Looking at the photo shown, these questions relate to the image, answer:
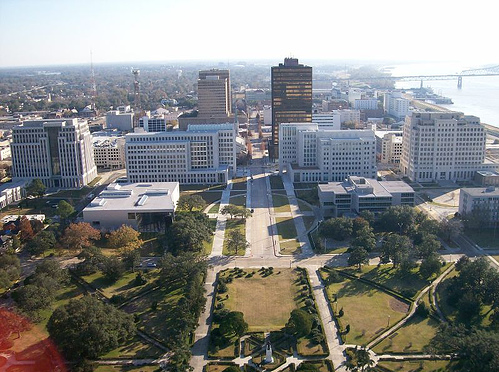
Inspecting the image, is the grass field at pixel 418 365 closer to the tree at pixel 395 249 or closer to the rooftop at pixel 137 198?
the tree at pixel 395 249

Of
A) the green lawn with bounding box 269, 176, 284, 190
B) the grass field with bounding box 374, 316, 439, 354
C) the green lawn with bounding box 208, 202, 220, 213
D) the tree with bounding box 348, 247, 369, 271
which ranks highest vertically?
the tree with bounding box 348, 247, 369, 271

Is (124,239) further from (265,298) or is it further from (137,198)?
(265,298)

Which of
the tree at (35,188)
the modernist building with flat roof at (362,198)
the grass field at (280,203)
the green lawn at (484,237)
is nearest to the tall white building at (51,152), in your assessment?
the tree at (35,188)

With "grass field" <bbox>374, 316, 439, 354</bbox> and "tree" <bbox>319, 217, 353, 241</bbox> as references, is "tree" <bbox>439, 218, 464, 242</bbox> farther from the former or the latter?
"grass field" <bbox>374, 316, 439, 354</bbox>

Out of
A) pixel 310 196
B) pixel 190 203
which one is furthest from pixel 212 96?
pixel 190 203

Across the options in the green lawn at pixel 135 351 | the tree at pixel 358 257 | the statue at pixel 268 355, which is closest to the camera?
the statue at pixel 268 355

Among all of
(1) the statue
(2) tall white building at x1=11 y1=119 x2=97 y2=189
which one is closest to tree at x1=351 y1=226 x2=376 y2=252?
(1) the statue
